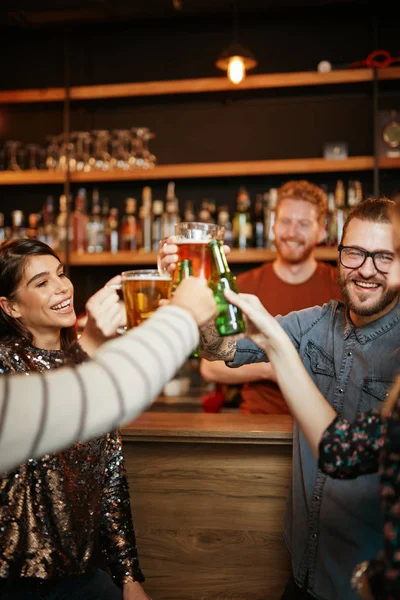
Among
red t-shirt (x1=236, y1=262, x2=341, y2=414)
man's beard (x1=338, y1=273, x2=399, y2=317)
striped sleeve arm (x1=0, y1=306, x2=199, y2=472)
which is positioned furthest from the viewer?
red t-shirt (x1=236, y1=262, x2=341, y2=414)

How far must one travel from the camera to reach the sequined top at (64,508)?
4.58ft

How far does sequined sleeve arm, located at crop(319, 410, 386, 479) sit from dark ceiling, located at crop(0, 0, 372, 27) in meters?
2.90

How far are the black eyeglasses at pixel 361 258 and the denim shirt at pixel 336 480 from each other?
0.38 feet

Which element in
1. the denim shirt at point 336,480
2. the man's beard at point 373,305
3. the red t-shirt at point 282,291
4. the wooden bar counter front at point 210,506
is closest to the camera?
the denim shirt at point 336,480

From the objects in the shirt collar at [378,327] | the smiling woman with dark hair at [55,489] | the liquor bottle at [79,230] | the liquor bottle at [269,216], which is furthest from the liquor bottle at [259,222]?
the shirt collar at [378,327]

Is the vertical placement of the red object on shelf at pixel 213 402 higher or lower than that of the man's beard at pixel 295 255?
lower

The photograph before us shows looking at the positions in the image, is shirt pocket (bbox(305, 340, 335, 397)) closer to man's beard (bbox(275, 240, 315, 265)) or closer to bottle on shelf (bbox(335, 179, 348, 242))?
man's beard (bbox(275, 240, 315, 265))

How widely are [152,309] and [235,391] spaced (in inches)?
89.6

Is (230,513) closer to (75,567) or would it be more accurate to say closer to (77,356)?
(75,567)

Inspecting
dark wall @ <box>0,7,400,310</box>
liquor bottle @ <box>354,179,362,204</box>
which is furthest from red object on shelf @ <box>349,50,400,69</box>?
liquor bottle @ <box>354,179,362,204</box>

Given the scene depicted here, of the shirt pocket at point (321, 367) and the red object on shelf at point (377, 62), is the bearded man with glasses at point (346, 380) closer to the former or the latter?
the shirt pocket at point (321, 367)

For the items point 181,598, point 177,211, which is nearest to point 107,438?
point 181,598

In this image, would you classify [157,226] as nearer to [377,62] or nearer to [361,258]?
[377,62]

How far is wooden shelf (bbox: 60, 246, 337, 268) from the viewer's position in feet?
10.7
